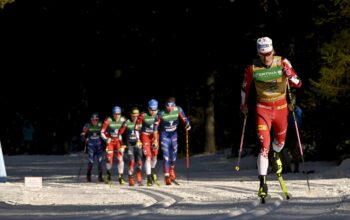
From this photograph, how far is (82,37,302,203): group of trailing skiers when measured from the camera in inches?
530

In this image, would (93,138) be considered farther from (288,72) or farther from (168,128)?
(288,72)

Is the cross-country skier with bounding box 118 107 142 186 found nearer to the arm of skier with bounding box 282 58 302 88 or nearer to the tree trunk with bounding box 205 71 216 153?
the arm of skier with bounding box 282 58 302 88

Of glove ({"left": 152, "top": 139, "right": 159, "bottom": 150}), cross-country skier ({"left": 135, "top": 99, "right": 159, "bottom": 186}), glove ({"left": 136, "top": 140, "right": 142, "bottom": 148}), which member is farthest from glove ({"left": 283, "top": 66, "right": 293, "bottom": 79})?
glove ({"left": 136, "top": 140, "right": 142, "bottom": 148})

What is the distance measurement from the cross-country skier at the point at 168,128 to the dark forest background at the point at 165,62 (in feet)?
15.6

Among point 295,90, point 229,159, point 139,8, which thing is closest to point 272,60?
point 295,90

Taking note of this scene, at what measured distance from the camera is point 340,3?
2653 centimetres

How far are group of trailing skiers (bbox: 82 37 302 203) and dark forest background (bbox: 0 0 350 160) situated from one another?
5.03 meters

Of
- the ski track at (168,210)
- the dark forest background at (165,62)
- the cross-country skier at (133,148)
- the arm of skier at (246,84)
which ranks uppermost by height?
the dark forest background at (165,62)

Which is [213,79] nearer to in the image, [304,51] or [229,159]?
[229,159]

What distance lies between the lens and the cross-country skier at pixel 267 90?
13.4 metres

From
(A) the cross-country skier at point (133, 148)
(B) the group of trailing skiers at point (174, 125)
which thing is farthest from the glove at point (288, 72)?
(A) the cross-country skier at point (133, 148)

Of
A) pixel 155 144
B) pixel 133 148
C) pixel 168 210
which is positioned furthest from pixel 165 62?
pixel 168 210

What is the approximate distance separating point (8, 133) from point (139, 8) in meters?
16.0

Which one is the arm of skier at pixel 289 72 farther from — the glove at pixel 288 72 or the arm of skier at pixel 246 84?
the arm of skier at pixel 246 84
